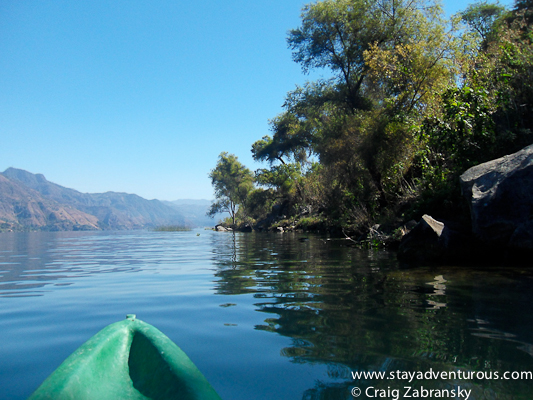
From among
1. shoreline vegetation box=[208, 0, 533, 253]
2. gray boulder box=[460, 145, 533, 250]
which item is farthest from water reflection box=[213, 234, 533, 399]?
shoreline vegetation box=[208, 0, 533, 253]

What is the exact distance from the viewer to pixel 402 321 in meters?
4.30

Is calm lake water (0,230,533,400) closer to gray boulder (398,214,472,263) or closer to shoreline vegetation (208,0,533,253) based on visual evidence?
gray boulder (398,214,472,263)

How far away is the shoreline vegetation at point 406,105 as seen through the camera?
36.2ft

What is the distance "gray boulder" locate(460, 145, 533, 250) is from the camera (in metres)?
7.84

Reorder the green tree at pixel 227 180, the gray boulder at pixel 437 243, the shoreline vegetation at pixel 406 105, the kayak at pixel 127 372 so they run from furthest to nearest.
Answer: the green tree at pixel 227 180 < the shoreline vegetation at pixel 406 105 < the gray boulder at pixel 437 243 < the kayak at pixel 127 372

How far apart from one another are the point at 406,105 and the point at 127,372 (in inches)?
686

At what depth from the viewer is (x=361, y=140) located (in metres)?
17.8

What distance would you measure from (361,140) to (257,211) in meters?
40.8

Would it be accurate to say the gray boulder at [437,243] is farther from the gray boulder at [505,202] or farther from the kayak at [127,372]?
the kayak at [127,372]

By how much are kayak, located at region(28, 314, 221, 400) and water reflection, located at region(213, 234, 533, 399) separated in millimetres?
959

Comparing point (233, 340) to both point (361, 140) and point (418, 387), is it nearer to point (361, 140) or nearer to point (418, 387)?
point (418, 387)

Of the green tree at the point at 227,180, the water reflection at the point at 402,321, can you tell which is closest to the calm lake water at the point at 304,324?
the water reflection at the point at 402,321

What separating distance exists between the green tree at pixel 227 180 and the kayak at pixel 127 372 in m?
73.5

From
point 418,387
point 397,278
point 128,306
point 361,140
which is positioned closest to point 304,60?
point 361,140
